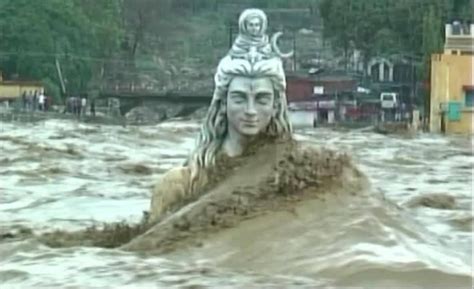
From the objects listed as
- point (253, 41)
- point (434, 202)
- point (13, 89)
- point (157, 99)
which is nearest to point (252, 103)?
point (253, 41)

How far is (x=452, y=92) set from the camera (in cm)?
5956

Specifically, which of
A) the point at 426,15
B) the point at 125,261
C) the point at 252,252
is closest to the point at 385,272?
the point at 252,252

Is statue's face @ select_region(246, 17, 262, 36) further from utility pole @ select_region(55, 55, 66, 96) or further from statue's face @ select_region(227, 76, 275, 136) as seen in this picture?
utility pole @ select_region(55, 55, 66, 96)

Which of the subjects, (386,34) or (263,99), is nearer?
(263,99)

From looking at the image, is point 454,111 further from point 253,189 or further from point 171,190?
point 253,189

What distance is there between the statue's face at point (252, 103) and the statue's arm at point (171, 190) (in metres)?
0.39

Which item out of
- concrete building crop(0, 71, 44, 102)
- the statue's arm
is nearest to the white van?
concrete building crop(0, 71, 44, 102)

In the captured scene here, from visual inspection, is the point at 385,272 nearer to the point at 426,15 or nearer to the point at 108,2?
the point at 426,15

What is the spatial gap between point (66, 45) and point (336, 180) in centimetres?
8760

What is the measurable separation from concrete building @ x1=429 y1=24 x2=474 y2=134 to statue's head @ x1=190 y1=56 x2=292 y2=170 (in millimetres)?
49789

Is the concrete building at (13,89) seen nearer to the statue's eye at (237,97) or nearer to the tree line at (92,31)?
the tree line at (92,31)

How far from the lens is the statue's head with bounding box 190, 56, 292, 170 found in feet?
25.4

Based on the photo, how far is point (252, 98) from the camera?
25.4 feet

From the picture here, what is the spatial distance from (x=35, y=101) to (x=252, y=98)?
221 feet
